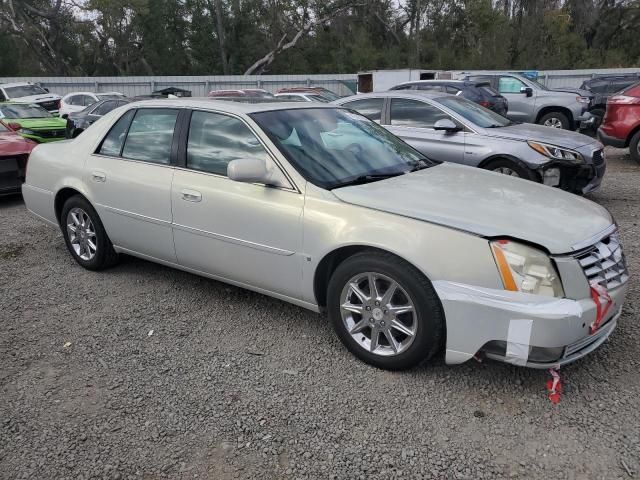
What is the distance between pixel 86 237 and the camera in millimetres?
4883

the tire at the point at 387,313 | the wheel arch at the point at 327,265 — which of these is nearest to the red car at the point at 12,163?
the wheel arch at the point at 327,265

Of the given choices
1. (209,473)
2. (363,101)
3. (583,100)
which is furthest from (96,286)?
(583,100)

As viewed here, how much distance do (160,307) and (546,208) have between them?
2891 mm

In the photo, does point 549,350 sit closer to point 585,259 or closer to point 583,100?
point 585,259

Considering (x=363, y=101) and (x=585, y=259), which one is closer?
(x=585, y=259)

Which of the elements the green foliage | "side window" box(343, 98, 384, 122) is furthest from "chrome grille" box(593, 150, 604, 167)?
the green foliage

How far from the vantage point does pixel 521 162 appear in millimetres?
6402

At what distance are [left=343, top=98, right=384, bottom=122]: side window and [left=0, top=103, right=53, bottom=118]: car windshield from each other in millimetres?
8900

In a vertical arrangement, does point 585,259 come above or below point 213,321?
above

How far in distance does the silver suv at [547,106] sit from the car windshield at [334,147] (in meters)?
10.6

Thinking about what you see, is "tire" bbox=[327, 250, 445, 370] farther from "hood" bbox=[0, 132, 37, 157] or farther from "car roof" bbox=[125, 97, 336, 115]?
"hood" bbox=[0, 132, 37, 157]

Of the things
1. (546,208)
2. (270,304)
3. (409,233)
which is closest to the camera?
(409,233)

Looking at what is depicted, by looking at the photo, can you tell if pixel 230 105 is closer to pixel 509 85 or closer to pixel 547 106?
pixel 547 106

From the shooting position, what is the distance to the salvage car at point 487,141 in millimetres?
6395
